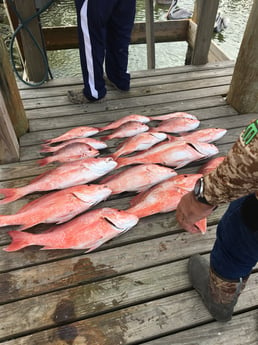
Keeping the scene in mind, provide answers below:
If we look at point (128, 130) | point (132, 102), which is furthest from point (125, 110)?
point (128, 130)

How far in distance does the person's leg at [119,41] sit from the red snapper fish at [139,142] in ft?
3.77

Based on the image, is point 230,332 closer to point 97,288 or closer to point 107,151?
point 97,288

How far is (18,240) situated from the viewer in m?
1.84

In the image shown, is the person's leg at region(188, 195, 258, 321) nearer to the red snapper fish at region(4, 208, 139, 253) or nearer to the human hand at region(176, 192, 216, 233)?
the human hand at region(176, 192, 216, 233)

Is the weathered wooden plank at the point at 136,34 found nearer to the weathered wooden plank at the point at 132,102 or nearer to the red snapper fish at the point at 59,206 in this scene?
the weathered wooden plank at the point at 132,102

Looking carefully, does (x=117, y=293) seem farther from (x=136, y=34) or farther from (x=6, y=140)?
(x=136, y=34)

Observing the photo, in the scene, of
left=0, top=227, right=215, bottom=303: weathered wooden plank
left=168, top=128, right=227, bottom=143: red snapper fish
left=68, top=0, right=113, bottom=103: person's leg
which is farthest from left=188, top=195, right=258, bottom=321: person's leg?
left=68, top=0, right=113, bottom=103: person's leg

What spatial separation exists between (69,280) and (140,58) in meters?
7.91

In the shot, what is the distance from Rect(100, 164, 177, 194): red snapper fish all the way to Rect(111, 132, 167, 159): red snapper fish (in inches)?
13.3

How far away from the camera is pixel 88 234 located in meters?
1.85

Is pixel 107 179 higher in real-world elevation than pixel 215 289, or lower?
lower

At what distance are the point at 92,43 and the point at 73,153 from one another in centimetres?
124

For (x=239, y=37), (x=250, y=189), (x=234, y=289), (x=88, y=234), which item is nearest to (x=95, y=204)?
(x=88, y=234)

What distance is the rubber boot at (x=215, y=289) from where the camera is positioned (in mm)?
1451
